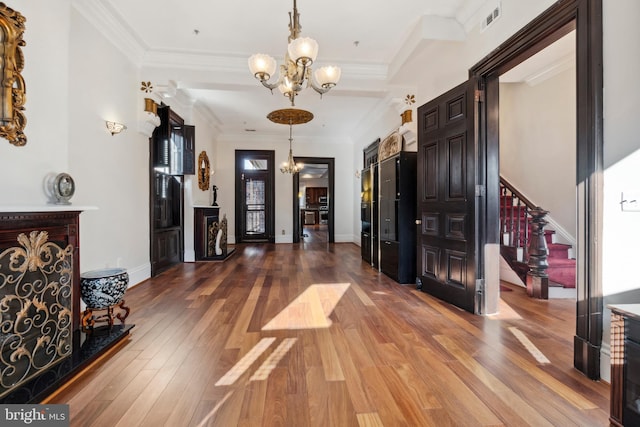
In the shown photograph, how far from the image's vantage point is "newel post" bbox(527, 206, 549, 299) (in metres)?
3.36

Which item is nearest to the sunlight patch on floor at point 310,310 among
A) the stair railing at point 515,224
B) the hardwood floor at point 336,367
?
the hardwood floor at point 336,367

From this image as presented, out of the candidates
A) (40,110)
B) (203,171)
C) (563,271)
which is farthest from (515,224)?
(203,171)

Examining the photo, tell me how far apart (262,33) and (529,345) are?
418 cm

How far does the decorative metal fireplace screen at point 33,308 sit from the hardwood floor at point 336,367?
0.78ft

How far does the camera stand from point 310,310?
9.61ft

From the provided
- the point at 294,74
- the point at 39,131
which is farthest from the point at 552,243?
the point at 39,131

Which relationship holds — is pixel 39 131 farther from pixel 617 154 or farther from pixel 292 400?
pixel 617 154

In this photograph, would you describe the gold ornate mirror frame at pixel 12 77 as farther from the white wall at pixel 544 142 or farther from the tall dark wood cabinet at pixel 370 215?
the white wall at pixel 544 142

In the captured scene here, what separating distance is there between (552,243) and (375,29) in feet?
12.5

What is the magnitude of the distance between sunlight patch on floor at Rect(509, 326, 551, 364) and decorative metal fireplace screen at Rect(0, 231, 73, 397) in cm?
315

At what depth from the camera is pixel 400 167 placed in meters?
4.00

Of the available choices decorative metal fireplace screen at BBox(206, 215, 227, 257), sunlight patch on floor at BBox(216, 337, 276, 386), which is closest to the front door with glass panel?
decorative metal fireplace screen at BBox(206, 215, 227, 257)

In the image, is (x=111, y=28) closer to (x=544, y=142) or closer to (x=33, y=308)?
(x=33, y=308)

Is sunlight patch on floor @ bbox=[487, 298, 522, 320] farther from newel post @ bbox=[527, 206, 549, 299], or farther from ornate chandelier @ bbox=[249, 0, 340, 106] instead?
ornate chandelier @ bbox=[249, 0, 340, 106]
